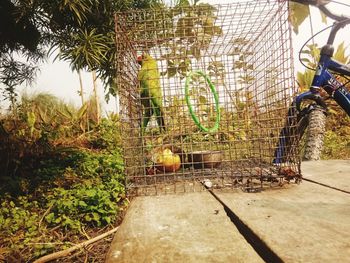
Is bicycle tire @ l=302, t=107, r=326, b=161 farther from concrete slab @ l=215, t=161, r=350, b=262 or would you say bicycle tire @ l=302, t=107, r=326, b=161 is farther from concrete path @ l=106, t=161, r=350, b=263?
concrete path @ l=106, t=161, r=350, b=263

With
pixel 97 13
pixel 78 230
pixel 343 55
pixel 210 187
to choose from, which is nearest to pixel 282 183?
pixel 210 187

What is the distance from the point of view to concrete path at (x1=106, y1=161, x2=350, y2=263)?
825 millimetres

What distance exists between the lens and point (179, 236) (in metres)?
0.99

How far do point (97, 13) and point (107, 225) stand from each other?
113 cm

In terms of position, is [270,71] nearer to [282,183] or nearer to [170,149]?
[282,183]

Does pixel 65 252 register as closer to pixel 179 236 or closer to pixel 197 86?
pixel 179 236

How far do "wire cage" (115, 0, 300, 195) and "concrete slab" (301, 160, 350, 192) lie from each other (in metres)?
0.21

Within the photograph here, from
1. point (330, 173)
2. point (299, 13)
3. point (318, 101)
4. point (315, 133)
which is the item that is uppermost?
point (299, 13)

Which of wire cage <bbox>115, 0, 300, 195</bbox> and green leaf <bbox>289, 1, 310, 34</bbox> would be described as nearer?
wire cage <bbox>115, 0, 300, 195</bbox>

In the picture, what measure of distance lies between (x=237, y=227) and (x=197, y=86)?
4.16 ft

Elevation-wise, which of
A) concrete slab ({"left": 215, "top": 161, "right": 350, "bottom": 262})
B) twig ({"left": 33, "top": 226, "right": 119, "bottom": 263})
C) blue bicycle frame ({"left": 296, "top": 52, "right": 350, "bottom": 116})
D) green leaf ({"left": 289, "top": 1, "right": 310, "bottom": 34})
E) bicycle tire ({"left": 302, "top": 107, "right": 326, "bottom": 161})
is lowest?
twig ({"left": 33, "top": 226, "right": 119, "bottom": 263})

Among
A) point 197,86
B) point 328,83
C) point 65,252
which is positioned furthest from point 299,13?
point 65,252

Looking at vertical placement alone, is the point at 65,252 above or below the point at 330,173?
below

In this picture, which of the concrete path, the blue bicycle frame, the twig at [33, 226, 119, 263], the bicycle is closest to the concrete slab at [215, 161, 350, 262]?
the concrete path
